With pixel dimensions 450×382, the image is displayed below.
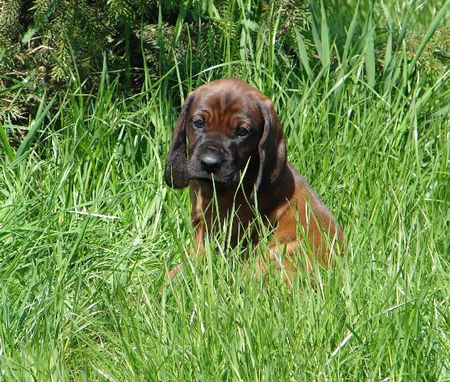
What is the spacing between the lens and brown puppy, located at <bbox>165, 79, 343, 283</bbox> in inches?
178

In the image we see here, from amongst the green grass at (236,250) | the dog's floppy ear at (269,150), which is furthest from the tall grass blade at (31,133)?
the dog's floppy ear at (269,150)

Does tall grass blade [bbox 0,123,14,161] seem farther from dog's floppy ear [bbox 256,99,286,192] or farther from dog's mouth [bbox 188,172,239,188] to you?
dog's floppy ear [bbox 256,99,286,192]

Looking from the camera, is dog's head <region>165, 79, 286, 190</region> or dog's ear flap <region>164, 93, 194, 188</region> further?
dog's ear flap <region>164, 93, 194, 188</region>

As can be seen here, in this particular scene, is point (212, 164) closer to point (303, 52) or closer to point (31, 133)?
point (31, 133)

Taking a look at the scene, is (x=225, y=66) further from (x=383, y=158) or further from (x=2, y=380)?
(x=2, y=380)

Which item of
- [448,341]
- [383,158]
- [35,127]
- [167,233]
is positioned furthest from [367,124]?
[448,341]

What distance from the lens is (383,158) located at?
5.27 meters

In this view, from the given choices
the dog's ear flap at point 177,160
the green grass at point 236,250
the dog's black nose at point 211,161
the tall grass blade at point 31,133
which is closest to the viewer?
the green grass at point 236,250

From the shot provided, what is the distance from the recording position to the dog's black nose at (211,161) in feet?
14.6

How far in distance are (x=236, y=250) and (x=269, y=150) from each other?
62cm

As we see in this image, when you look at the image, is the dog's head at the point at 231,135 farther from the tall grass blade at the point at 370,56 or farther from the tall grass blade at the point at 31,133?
the tall grass blade at the point at 370,56

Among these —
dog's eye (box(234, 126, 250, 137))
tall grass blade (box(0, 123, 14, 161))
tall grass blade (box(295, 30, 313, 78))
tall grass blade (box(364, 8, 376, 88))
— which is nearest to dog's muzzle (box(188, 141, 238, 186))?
dog's eye (box(234, 126, 250, 137))

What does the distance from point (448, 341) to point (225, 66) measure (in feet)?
8.74

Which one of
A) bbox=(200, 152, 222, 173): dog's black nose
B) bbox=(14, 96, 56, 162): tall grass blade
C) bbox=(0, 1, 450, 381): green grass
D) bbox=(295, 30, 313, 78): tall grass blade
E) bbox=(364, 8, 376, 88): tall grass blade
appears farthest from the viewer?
bbox=(364, 8, 376, 88): tall grass blade
